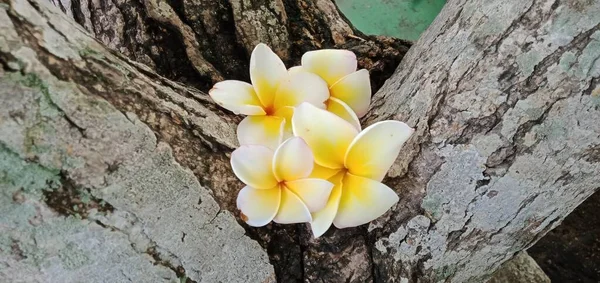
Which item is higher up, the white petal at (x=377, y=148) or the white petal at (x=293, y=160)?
the white petal at (x=377, y=148)

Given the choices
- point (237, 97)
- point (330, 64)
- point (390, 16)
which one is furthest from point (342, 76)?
point (390, 16)

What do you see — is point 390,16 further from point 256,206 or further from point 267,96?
point 256,206

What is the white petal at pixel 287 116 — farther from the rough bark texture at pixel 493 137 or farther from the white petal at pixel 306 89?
the rough bark texture at pixel 493 137

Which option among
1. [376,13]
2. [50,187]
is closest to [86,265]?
[50,187]

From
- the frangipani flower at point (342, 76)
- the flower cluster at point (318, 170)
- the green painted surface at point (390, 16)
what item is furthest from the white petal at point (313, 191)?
the green painted surface at point (390, 16)

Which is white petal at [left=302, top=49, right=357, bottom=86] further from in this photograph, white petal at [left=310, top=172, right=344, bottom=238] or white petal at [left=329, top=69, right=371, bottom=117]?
white petal at [left=310, top=172, right=344, bottom=238]

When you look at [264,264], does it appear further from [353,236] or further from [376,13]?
[376,13]

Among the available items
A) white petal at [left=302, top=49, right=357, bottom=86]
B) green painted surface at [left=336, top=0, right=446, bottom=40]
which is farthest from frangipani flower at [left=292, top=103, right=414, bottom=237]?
green painted surface at [left=336, top=0, right=446, bottom=40]
